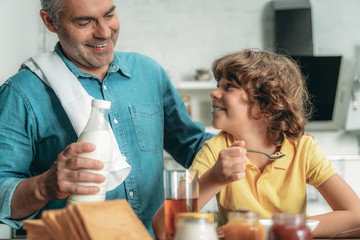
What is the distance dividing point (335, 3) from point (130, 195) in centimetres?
360

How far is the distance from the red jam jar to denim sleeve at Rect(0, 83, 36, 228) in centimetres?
89

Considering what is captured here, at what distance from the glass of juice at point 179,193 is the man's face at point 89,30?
2.52ft

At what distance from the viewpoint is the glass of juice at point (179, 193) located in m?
0.90

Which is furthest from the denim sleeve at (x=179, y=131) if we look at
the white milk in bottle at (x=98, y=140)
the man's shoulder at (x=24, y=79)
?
the white milk in bottle at (x=98, y=140)

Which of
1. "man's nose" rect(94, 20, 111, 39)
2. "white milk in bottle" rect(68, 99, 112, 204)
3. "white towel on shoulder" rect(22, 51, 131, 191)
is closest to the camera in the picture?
"white milk in bottle" rect(68, 99, 112, 204)

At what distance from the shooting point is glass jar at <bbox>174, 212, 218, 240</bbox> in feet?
2.35

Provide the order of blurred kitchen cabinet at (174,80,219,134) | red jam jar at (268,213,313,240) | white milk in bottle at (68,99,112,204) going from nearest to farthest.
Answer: red jam jar at (268,213,313,240)
white milk in bottle at (68,99,112,204)
blurred kitchen cabinet at (174,80,219,134)

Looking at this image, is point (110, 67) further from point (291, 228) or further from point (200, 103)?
point (200, 103)

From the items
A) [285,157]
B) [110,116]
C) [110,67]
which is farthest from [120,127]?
[285,157]

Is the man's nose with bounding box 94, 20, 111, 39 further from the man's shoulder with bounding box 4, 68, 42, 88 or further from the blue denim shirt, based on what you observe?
the man's shoulder with bounding box 4, 68, 42, 88

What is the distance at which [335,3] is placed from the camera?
4289 mm

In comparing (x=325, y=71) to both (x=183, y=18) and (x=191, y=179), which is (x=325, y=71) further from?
(x=191, y=179)

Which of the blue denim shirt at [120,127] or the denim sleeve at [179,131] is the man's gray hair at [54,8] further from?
the denim sleeve at [179,131]

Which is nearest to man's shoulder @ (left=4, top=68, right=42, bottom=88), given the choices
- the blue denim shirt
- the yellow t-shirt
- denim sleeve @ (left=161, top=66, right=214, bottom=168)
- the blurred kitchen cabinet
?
the blue denim shirt
